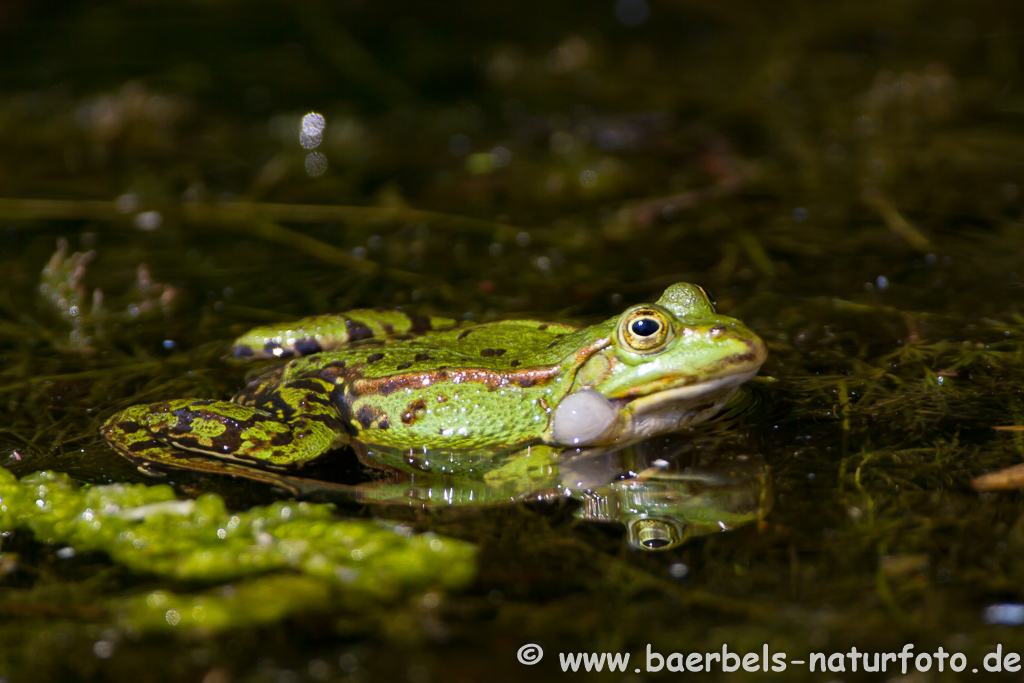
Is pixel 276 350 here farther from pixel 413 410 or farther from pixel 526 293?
pixel 526 293

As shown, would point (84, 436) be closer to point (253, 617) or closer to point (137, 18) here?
point (253, 617)

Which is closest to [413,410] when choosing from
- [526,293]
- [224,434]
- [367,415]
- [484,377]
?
[367,415]

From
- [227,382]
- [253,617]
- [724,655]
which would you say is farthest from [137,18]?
[724,655]

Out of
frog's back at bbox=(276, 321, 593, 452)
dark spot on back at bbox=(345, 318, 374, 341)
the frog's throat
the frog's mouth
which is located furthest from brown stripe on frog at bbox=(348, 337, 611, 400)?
dark spot on back at bbox=(345, 318, 374, 341)

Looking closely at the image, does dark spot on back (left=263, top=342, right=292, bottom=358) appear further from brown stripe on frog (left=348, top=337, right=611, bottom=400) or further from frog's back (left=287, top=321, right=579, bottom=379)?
brown stripe on frog (left=348, top=337, right=611, bottom=400)

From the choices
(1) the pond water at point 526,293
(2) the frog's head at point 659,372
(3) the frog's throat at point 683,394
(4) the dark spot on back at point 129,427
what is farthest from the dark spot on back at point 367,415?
(3) the frog's throat at point 683,394

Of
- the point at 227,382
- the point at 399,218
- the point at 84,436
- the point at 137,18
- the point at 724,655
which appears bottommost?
the point at 724,655
